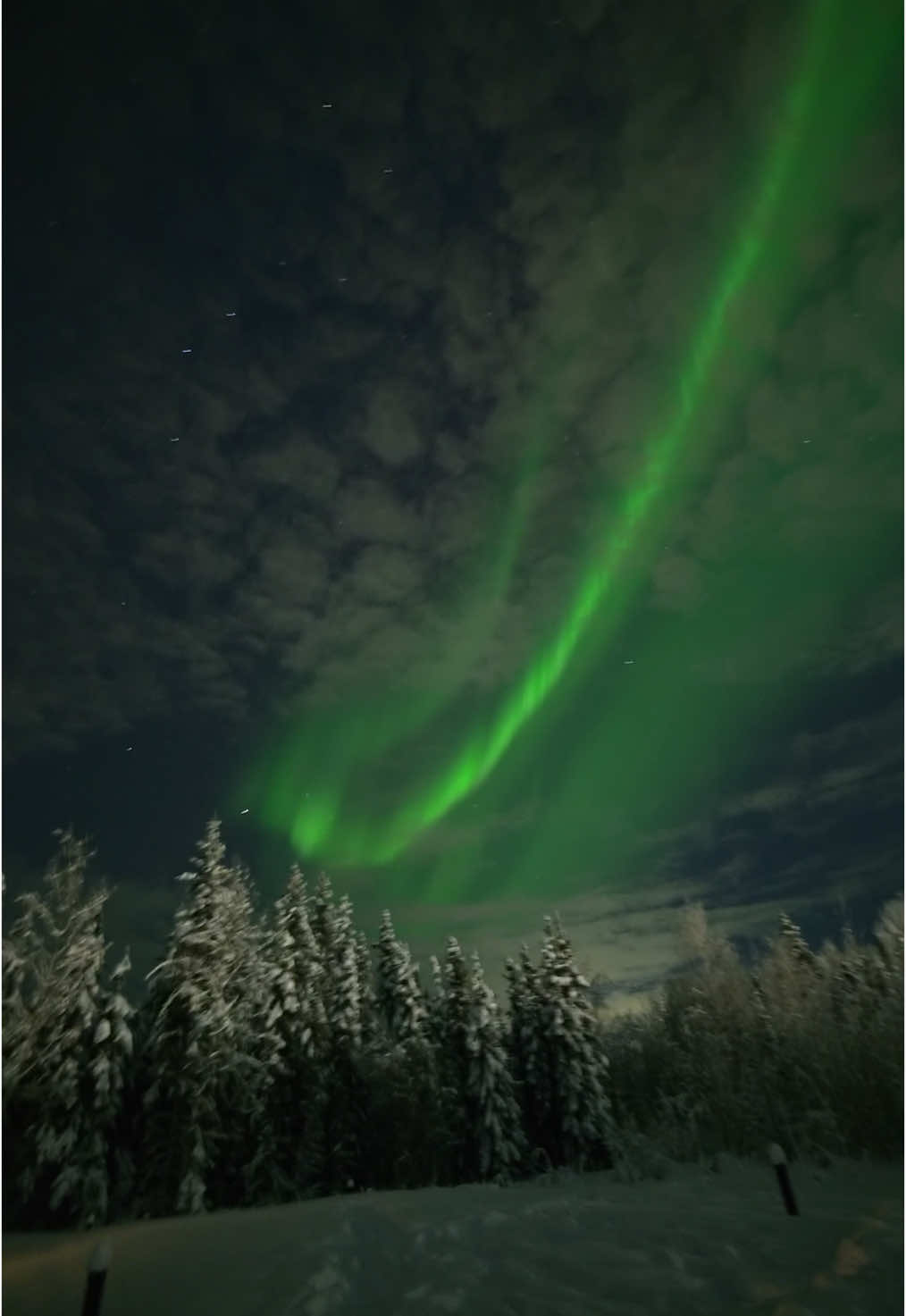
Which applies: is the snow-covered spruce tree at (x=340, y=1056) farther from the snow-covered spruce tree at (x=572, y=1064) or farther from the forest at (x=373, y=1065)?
the snow-covered spruce tree at (x=572, y=1064)

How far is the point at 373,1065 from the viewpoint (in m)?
34.1

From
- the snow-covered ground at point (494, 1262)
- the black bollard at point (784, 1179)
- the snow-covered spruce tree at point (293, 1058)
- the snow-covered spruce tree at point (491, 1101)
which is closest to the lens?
the snow-covered ground at point (494, 1262)

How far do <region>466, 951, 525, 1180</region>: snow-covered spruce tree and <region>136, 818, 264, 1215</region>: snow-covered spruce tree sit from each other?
11.5 m

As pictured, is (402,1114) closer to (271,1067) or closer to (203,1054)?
(271,1067)

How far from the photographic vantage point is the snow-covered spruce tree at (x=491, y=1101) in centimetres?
3312

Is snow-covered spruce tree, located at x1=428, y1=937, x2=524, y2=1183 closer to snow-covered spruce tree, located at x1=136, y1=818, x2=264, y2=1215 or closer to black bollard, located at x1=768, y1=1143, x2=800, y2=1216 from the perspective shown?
→ snow-covered spruce tree, located at x1=136, y1=818, x2=264, y2=1215

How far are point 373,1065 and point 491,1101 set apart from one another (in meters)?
6.01

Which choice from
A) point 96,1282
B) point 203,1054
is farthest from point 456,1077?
point 96,1282

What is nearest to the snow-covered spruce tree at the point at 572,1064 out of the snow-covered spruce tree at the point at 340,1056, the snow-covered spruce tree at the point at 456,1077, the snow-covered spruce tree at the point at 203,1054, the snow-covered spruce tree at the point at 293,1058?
the snow-covered spruce tree at the point at 456,1077

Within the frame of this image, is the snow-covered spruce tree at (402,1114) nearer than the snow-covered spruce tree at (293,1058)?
No

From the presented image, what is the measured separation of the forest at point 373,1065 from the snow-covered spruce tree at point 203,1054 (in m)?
0.09

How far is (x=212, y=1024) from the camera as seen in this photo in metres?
24.5

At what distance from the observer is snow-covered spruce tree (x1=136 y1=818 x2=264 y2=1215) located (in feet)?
79.3

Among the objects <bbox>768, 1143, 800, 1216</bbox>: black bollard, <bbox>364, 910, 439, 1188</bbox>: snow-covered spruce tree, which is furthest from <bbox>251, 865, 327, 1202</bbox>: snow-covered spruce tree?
<bbox>768, 1143, 800, 1216</bbox>: black bollard
